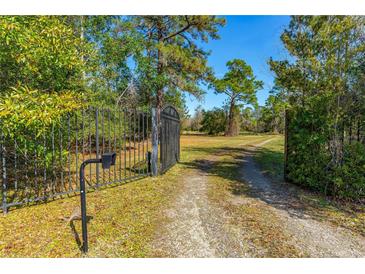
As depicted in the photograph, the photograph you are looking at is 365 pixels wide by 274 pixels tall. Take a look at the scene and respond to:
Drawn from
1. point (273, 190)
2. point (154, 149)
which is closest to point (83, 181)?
point (154, 149)

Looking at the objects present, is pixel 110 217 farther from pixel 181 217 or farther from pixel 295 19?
pixel 295 19

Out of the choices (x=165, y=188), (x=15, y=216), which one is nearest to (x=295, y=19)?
(x=165, y=188)

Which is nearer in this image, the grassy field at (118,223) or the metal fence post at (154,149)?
the grassy field at (118,223)

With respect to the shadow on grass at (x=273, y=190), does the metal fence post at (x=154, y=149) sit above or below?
above

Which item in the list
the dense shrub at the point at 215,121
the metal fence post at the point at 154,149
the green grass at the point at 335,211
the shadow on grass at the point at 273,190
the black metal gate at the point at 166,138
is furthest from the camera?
the dense shrub at the point at 215,121

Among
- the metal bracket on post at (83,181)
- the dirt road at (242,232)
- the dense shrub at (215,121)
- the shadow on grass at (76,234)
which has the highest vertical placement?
the dense shrub at (215,121)

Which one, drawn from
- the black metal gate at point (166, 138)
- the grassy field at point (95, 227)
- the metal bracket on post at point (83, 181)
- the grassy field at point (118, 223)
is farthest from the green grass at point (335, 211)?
the black metal gate at point (166, 138)

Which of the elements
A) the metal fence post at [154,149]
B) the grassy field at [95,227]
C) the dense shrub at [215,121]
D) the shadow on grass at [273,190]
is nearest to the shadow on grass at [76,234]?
the grassy field at [95,227]

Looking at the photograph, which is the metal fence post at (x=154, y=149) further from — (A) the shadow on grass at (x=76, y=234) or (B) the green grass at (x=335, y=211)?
(B) the green grass at (x=335, y=211)

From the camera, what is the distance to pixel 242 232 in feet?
9.24

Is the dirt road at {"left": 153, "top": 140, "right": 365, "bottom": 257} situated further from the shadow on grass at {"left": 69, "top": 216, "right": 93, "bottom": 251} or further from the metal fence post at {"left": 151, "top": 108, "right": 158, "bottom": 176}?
the metal fence post at {"left": 151, "top": 108, "right": 158, "bottom": 176}

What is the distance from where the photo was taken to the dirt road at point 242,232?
2.38 meters

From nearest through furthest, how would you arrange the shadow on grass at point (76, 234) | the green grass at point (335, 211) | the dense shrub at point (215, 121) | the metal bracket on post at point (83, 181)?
the metal bracket on post at point (83, 181)
the shadow on grass at point (76, 234)
the green grass at point (335, 211)
the dense shrub at point (215, 121)
